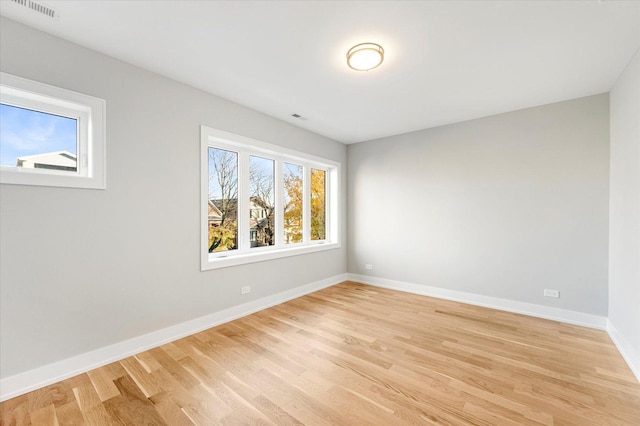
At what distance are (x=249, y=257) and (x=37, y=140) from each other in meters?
2.24

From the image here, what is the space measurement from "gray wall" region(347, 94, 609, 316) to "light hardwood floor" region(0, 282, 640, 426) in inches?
27.3

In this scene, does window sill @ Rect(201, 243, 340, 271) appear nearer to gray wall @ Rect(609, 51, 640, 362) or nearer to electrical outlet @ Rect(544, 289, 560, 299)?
electrical outlet @ Rect(544, 289, 560, 299)

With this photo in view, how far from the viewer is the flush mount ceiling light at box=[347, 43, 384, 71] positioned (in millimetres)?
2176

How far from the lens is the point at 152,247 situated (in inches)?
103

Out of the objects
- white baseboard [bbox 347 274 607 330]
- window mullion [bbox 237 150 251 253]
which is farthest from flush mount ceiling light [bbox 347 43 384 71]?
white baseboard [bbox 347 274 607 330]

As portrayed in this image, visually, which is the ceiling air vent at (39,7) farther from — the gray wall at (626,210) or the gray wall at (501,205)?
the gray wall at (626,210)

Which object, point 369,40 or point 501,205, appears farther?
point 501,205

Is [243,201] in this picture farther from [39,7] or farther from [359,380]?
[359,380]

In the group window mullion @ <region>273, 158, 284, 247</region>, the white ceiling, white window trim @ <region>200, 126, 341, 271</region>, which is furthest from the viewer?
window mullion @ <region>273, 158, 284, 247</region>

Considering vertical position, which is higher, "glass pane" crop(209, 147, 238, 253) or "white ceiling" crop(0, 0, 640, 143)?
"white ceiling" crop(0, 0, 640, 143)

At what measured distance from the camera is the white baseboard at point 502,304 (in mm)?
3098

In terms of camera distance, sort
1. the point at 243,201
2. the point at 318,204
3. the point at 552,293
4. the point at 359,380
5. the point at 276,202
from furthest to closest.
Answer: the point at 318,204
the point at 276,202
the point at 243,201
the point at 552,293
the point at 359,380

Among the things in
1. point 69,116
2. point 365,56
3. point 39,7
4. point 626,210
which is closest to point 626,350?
point 626,210

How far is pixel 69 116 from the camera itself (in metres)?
2.23
